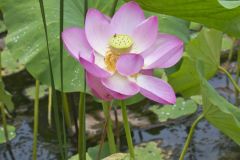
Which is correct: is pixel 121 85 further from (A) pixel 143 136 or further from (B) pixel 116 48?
(A) pixel 143 136

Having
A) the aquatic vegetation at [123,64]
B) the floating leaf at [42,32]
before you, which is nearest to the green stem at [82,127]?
the aquatic vegetation at [123,64]

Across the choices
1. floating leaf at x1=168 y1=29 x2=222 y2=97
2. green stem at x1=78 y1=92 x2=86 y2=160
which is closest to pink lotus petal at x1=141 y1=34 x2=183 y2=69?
green stem at x1=78 y1=92 x2=86 y2=160

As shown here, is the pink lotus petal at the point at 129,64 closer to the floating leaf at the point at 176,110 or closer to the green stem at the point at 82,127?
the green stem at the point at 82,127

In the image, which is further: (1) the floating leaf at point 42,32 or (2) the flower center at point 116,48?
(1) the floating leaf at point 42,32

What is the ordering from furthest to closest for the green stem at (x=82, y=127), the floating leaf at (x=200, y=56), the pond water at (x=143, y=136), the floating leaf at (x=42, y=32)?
1. the pond water at (x=143, y=136)
2. the floating leaf at (x=200, y=56)
3. the floating leaf at (x=42, y=32)
4. the green stem at (x=82, y=127)

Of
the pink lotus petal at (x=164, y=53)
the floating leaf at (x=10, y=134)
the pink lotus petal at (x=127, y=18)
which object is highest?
the pink lotus petal at (x=127, y=18)

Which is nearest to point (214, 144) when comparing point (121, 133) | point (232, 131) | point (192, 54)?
point (121, 133)

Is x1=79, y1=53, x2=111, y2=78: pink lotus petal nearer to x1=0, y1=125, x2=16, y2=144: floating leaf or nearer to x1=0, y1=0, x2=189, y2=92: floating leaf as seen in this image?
x1=0, y1=0, x2=189, y2=92: floating leaf

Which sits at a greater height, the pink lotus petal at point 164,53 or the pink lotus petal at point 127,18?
the pink lotus petal at point 127,18
